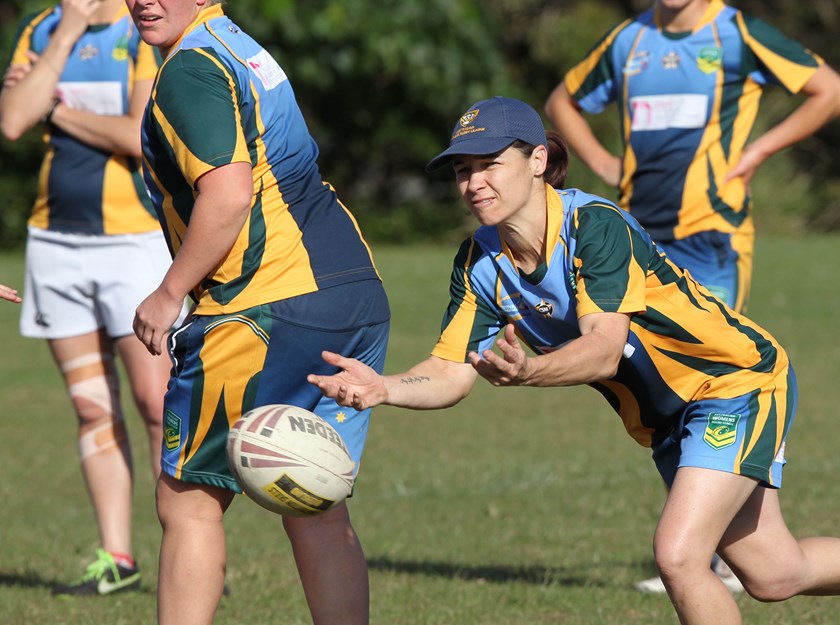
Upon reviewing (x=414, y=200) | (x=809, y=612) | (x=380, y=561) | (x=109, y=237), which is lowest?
(x=414, y=200)

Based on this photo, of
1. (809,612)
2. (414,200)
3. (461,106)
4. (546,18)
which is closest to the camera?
(809,612)

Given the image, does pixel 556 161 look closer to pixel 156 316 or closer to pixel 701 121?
pixel 156 316

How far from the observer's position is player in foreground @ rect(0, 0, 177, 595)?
604 cm

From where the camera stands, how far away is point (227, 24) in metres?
4.32

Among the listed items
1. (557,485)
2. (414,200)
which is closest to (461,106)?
(414,200)

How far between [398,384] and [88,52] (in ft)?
9.03

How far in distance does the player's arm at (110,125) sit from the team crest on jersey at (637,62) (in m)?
2.23

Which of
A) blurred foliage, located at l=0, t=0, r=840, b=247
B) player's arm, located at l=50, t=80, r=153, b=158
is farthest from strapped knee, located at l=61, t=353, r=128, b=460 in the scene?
blurred foliage, located at l=0, t=0, r=840, b=247

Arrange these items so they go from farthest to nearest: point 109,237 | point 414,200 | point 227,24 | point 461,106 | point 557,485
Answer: point 414,200
point 461,106
point 557,485
point 109,237
point 227,24

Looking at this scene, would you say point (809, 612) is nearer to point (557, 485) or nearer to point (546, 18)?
point (557, 485)

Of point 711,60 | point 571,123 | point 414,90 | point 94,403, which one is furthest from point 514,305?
point 414,90

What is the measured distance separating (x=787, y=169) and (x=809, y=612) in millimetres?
19136

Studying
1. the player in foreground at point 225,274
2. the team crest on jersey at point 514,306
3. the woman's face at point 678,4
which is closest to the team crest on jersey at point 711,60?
the woman's face at point 678,4

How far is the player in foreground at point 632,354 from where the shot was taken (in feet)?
13.4
